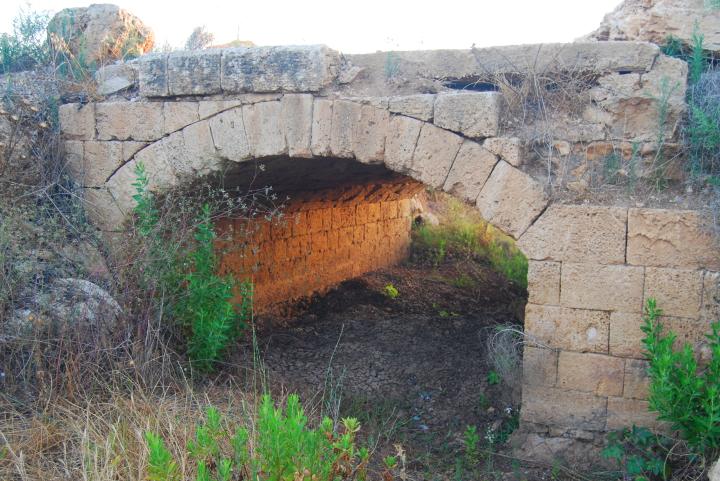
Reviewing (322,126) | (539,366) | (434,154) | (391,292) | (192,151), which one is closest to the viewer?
(539,366)

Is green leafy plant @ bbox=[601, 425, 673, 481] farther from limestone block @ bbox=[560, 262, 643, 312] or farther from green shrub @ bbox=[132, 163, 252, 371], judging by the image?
green shrub @ bbox=[132, 163, 252, 371]

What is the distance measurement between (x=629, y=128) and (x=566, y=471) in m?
2.23

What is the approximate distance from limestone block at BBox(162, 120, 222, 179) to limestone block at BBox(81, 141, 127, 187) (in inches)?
19.2

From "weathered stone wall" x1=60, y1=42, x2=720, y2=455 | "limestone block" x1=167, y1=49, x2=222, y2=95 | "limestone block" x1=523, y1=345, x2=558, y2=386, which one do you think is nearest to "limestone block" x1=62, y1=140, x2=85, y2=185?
"weathered stone wall" x1=60, y1=42, x2=720, y2=455

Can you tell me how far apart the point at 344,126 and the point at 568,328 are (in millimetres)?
2095

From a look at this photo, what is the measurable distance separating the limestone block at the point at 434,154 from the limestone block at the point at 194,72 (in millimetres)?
1718

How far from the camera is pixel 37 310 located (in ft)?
14.8

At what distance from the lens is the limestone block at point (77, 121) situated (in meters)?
5.80

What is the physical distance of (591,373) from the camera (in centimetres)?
435

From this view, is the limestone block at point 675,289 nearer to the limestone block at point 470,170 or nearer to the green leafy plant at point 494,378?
the limestone block at point 470,170

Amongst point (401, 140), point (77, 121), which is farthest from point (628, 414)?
point (77, 121)

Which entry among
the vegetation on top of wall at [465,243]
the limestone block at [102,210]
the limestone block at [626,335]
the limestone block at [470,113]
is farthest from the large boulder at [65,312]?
the vegetation on top of wall at [465,243]

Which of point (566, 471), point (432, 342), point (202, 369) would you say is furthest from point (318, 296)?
point (566, 471)

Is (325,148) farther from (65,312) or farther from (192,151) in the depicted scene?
(65,312)
